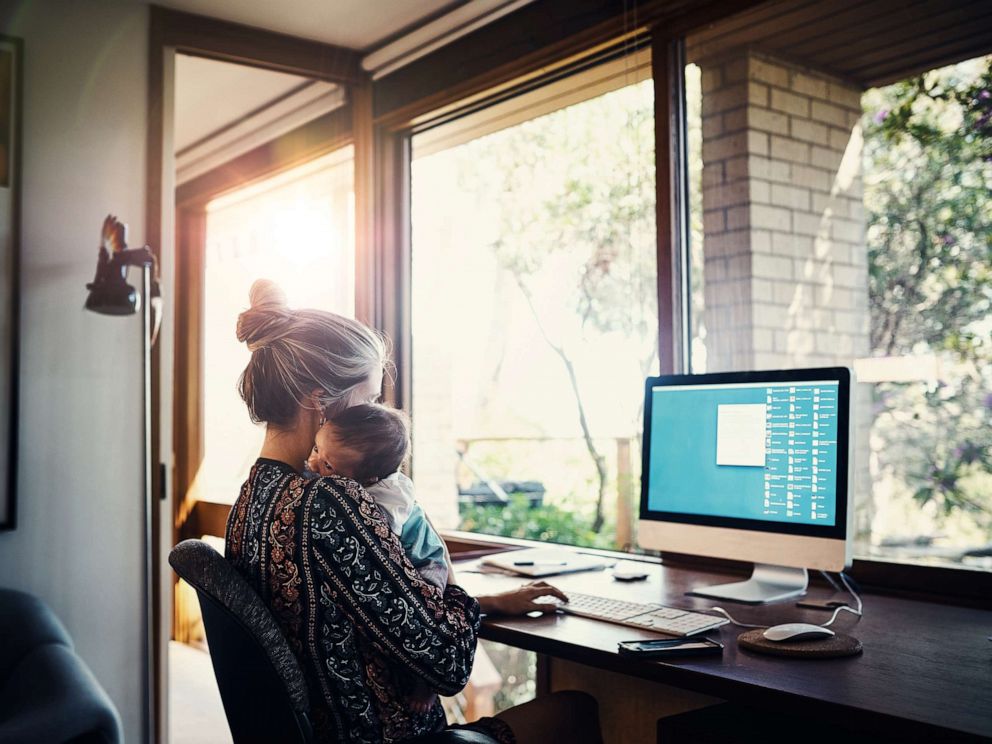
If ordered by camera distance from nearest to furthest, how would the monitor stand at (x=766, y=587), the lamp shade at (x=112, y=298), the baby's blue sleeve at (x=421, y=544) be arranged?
1. the baby's blue sleeve at (x=421, y=544)
2. the monitor stand at (x=766, y=587)
3. the lamp shade at (x=112, y=298)

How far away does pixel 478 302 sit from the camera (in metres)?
3.64

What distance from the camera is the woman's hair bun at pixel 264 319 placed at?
1.75 meters

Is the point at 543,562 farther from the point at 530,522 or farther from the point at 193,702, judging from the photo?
the point at 193,702

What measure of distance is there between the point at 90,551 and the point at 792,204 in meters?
2.45

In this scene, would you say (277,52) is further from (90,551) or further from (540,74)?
(90,551)

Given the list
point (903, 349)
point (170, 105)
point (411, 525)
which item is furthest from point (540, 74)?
point (411, 525)

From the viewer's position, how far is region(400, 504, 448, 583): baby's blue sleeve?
1.85 metres

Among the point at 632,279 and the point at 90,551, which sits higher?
the point at 632,279

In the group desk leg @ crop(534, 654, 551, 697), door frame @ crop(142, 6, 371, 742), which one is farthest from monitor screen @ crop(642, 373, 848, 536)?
door frame @ crop(142, 6, 371, 742)

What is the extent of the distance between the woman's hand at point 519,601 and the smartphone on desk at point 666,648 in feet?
1.05

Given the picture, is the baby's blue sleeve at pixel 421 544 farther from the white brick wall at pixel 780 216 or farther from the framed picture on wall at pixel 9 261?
the framed picture on wall at pixel 9 261

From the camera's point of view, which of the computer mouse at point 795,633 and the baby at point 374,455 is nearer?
the computer mouse at point 795,633

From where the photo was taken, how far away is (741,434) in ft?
6.74

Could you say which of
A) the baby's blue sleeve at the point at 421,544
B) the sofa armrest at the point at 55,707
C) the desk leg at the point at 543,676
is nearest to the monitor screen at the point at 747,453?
the baby's blue sleeve at the point at 421,544
